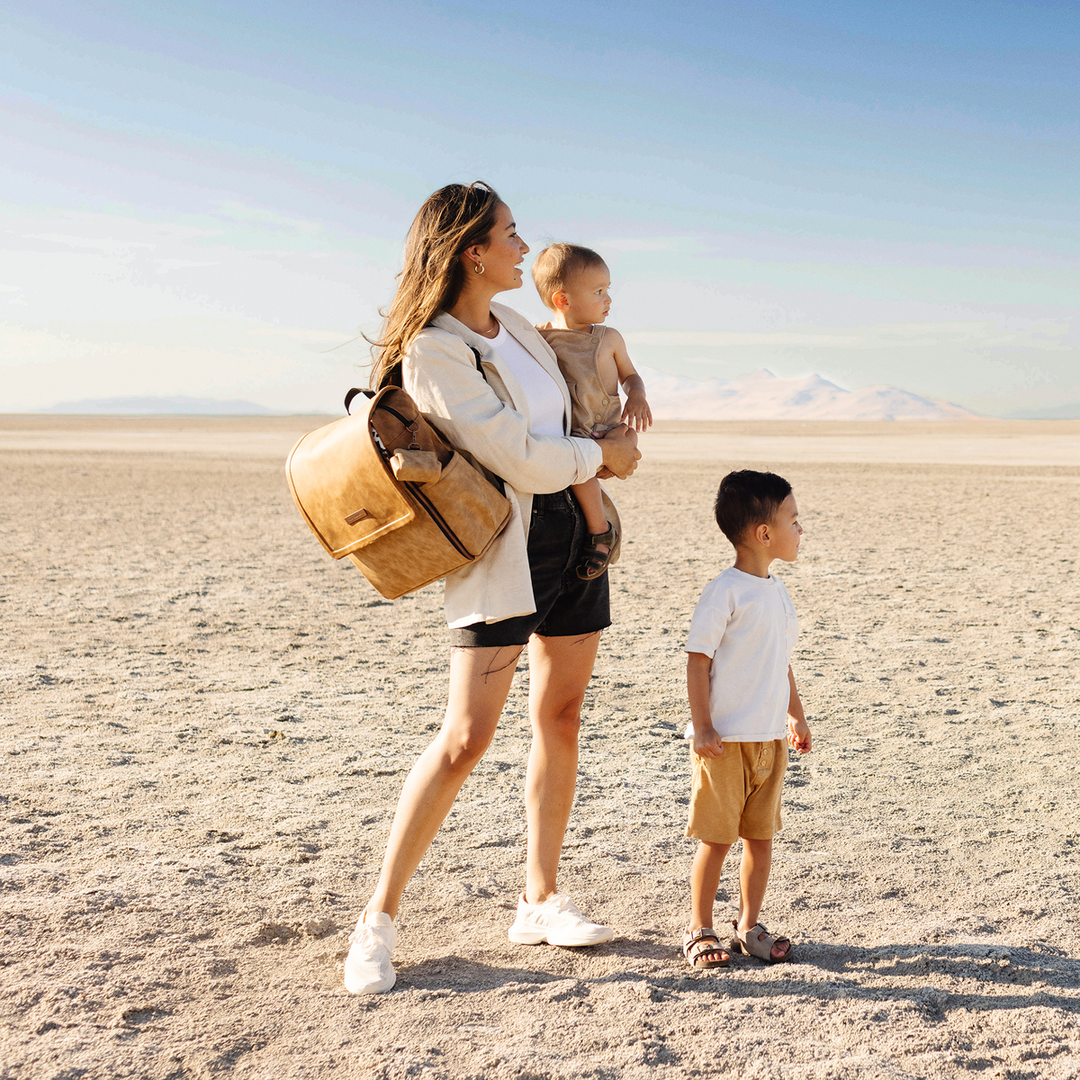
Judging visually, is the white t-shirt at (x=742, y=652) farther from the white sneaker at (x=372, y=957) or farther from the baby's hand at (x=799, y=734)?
the white sneaker at (x=372, y=957)

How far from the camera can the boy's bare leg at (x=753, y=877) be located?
2.85 metres

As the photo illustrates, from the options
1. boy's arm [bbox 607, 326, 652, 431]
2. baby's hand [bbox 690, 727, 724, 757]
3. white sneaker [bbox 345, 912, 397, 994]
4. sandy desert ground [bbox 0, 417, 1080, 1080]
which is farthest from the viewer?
boy's arm [bbox 607, 326, 652, 431]

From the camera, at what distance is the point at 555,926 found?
289 cm

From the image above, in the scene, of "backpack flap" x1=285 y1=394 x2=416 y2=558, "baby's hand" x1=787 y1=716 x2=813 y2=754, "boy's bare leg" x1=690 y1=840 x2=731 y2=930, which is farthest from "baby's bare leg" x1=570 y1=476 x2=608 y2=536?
"boy's bare leg" x1=690 y1=840 x2=731 y2=930

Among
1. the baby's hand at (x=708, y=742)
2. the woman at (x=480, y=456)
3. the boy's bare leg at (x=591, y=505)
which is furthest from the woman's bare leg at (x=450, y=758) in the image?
the baby's hand at (x=708, y=742)

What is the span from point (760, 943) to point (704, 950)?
169mm

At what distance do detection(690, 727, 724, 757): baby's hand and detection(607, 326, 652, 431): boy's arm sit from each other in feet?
2.90

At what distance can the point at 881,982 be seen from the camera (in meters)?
2.72

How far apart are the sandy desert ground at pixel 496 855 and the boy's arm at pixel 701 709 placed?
60cm

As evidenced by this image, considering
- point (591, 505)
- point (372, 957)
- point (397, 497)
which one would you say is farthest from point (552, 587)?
point (372, 957)

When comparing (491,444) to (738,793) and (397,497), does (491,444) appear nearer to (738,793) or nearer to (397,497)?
(397,497)

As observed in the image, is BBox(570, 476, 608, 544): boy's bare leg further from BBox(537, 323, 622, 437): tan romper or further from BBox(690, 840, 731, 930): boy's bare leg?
BBox(690, 840, 731, 930): boy's bare leg

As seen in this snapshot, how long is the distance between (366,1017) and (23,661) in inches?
184

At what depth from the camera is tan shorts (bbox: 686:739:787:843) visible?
2.76 metres
